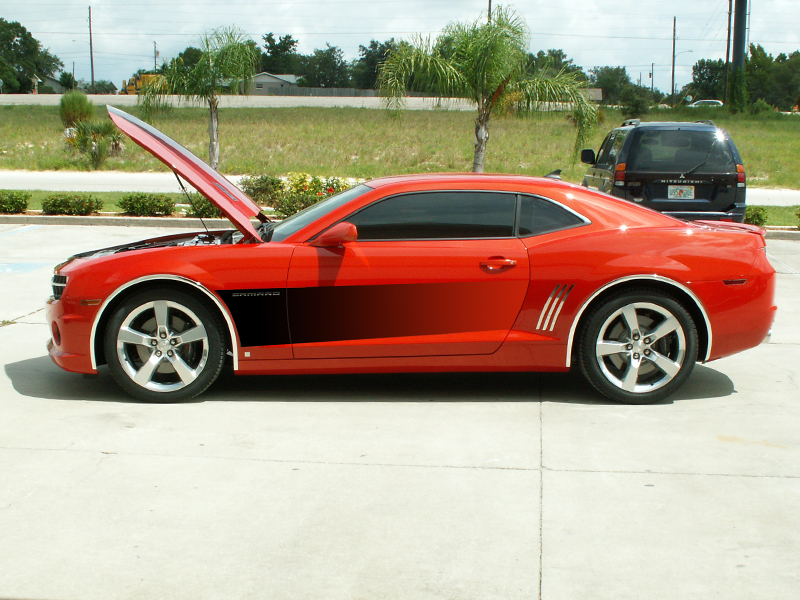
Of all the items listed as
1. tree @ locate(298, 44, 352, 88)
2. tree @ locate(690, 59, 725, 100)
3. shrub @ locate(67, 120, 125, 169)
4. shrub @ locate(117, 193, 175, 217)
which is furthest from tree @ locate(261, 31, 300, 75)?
shrub @ locate(117, 193, 175, 217)

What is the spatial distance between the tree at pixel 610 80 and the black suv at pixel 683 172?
119 metres

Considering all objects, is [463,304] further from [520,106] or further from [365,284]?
[520,106]

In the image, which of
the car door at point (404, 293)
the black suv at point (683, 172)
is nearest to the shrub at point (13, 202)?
the black suv at point (683, 172)

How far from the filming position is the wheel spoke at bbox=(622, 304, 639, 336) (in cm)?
508

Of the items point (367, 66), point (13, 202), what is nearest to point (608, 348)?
point (13, 202)

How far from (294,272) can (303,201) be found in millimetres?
10229

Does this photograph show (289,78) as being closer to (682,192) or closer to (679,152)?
(679,152)

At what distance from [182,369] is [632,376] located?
2.77m

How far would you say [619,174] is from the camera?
10.9 meters

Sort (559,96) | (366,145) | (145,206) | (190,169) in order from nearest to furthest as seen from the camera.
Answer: (190,169), (145,206), (559,96), (366,145)

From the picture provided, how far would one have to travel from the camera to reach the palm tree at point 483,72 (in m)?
16.0

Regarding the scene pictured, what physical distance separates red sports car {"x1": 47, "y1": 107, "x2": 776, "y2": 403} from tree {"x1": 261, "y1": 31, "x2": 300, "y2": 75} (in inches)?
5690

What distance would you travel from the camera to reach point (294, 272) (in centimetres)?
498

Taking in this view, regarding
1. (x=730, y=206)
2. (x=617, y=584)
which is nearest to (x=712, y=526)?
(x=617, y=584)
